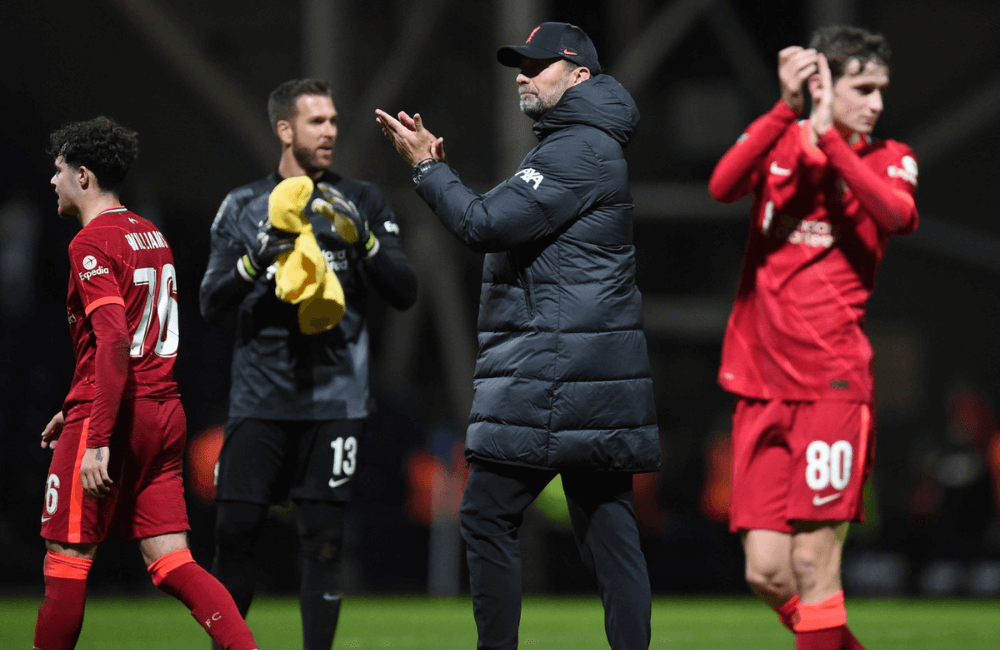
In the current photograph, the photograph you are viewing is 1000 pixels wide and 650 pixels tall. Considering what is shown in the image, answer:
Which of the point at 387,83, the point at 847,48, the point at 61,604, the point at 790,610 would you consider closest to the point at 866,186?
the point at 847,48

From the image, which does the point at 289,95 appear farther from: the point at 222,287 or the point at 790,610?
the point at 790,610

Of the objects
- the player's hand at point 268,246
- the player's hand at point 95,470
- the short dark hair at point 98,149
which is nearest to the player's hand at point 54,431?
the player's hand at point 95,470

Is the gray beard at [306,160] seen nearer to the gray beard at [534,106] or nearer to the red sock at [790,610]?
the gray beard at [534,106]

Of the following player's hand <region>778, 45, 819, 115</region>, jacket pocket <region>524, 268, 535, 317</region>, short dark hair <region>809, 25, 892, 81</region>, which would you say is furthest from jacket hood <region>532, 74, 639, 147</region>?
short dark hair <region>809, 25, 892, 81</region>

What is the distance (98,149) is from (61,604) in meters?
1.50

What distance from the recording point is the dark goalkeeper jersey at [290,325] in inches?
207

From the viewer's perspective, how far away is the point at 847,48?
4.82m

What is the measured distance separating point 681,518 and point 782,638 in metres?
5.20

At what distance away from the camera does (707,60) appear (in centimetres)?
1633

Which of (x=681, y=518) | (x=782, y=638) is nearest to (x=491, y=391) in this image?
(x=782, y=638)

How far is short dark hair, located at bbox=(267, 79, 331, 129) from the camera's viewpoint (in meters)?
5.42

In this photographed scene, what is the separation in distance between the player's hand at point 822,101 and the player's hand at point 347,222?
69.3 inches

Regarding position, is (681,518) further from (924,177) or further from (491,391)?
(491,391)

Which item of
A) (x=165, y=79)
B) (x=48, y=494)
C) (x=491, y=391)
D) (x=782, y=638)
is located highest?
(x=165, y=79)
